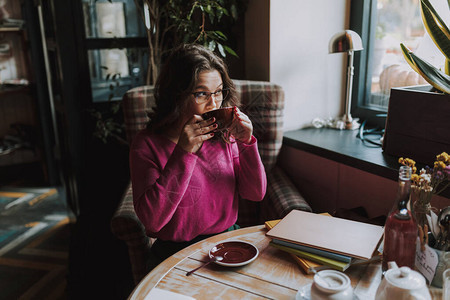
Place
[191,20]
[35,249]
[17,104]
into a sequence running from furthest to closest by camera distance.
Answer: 1. [17,104]
2. [35,249]
3. [191,20]

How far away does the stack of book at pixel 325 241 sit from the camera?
1021mm

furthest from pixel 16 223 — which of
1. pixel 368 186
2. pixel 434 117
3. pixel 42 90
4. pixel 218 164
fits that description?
pixel 434 117

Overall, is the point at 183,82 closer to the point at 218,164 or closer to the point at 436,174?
the point at 218,164

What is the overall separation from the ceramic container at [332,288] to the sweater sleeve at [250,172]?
623 mm

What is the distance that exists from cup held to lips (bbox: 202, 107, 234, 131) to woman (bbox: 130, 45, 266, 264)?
2cm

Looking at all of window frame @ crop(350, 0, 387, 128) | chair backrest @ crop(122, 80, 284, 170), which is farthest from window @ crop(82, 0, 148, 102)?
window frame @ crop(350, 0, 387, 128)

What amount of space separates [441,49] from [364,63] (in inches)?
34.1

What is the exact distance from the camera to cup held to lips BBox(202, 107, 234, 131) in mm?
1174

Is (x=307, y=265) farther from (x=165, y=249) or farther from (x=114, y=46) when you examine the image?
(x=114, y=46)

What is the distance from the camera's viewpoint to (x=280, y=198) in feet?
5.61

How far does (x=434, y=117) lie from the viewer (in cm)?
149

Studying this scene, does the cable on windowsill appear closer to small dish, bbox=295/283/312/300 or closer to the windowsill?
the windowsill

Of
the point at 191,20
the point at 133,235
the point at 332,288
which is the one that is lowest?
the point at 133,235

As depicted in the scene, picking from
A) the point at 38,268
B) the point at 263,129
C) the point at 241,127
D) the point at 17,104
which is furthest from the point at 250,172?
the point at 17,104
